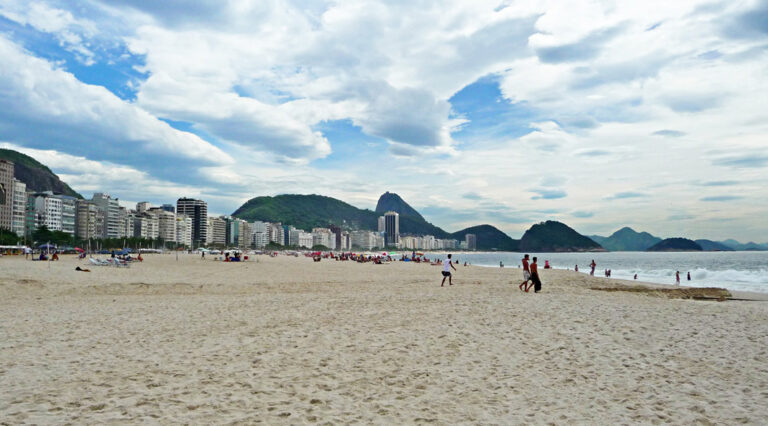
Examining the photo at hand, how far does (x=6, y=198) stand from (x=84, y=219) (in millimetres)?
32441

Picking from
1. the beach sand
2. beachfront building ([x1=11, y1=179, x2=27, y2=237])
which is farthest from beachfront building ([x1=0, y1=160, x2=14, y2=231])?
the beach sand

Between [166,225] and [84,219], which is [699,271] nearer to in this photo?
[84,219]

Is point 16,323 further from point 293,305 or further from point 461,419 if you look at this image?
point 461,419

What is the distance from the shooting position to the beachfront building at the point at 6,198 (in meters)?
111

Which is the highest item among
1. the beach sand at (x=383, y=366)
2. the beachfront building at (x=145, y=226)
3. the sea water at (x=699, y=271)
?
the beachfront building at (x=145, y=226)

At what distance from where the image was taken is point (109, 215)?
158500 millimetres

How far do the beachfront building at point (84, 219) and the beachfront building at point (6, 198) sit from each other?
25.3 m

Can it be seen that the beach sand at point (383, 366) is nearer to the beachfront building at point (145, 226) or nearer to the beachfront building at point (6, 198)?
the beachfront building at point (6, 198)

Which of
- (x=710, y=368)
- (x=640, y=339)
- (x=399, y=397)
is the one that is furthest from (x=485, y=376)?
(x=640, y=339)

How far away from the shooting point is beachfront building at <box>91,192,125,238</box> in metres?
156

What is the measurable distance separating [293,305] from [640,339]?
8749 mm

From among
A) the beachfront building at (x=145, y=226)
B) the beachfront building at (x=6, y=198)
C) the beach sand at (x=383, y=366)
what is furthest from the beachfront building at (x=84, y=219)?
the beach sand at (x=383, y=366)

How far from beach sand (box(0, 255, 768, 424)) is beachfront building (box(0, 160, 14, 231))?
430ft

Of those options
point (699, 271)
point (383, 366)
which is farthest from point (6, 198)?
point (699, 271)
